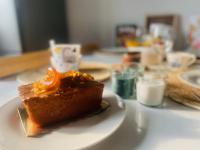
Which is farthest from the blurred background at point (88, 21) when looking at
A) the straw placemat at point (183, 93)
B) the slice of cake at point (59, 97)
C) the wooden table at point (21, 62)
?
the slice of cake at point (59, 97)

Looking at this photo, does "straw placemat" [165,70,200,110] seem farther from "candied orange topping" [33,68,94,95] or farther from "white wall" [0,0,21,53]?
"white wall" [0,0,21,53]

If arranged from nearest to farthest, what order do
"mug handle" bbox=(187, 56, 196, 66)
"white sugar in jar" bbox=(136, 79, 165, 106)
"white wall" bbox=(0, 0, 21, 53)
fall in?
"white sugar in jar" bbox=(136, 79, 165, 106)
"mug handle" bbox=(187, 56, 196, 66)
"white wall" bbox=(0, 0, 21, 53)

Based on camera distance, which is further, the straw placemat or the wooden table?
the wooden table

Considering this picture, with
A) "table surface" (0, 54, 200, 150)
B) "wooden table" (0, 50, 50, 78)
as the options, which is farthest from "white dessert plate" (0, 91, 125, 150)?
"wooden table" (0, 50, 50, 78)

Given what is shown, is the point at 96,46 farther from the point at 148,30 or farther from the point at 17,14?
the point at 17,14

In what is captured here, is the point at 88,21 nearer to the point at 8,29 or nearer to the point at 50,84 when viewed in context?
the point at 8,29

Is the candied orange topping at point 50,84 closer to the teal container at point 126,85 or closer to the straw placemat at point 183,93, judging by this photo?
the teal container at point 126,85

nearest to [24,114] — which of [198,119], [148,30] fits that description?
[198,119]
